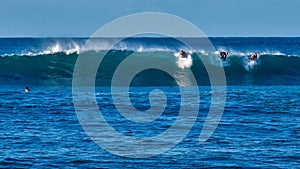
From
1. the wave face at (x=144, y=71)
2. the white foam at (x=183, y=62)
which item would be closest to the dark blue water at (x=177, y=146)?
the wave face at (x=144, y=71)

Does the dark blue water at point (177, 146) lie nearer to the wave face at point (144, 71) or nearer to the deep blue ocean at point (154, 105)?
the deep blue ocean at point (154, 105)

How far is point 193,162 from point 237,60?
2342 cm

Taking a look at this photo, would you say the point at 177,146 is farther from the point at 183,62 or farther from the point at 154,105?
the point at 183,62

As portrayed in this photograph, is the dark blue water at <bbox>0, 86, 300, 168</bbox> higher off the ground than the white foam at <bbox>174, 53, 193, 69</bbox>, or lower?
lower

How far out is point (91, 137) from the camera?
64.0 feet

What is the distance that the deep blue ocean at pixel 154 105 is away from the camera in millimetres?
17219

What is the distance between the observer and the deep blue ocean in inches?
678

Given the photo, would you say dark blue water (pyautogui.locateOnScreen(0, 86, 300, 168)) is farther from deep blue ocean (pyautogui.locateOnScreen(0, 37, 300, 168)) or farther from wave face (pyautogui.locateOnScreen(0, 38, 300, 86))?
wave face (pyautogui.locateOnScreen(0, 38, 300, 86))

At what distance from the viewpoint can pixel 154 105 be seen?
25.7m

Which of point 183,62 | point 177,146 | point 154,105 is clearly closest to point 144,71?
point 183,62

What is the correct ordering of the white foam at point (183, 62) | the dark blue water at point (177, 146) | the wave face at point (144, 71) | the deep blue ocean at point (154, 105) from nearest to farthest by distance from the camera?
the dark blue water at point (177, 146) < the deep blue ocean at point (154, 105) < the wave face at point (144, 71) < the white foam at point (183, 62)

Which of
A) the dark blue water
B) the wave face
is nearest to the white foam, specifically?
the wave face

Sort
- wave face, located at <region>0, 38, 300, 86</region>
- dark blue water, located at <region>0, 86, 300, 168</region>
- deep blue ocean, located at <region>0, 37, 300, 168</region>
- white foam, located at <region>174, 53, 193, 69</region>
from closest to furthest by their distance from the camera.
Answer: dark blue water, located at <region>0, 86, 300, 168</region>, deep blue ocean, located at <region>0, 37, 300, 168</region>, wave face, located at <region>0, 38, 300, 86</region>, white foam, located at <region>174, 53, 193, 69</region>

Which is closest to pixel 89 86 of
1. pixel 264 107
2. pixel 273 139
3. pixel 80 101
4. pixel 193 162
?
pixel 80 101
